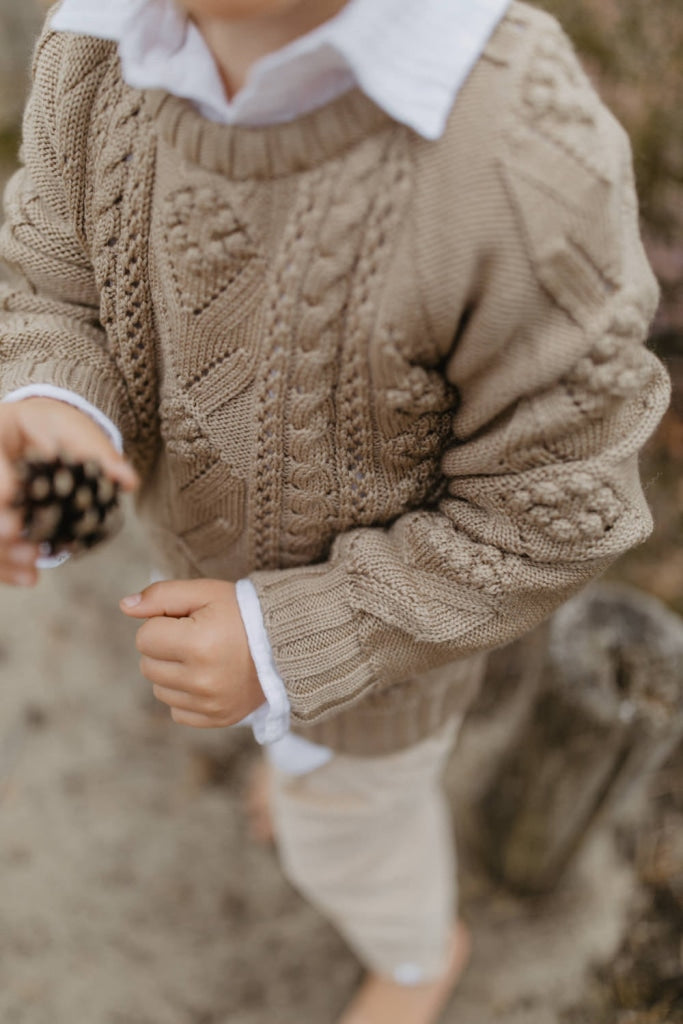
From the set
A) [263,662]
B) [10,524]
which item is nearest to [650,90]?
[263,662]

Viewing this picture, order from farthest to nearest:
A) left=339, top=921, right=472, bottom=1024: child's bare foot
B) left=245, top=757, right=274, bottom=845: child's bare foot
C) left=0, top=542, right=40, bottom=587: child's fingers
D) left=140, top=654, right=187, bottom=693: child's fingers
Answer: left=245, top=757, right=274, bottom=845: child's bare foot < left=339, top=921, right=472, bottom=1024: child's bare foot < left=140, top=654, right=187, bottom=693: child's fingers < left=0, top=542, right=40, bottom=587: child's fingers

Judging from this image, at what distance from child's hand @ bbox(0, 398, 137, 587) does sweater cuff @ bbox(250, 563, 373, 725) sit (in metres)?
0.19

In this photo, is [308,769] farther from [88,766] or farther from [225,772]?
[88,766]

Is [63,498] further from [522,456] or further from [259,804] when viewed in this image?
[259,804]

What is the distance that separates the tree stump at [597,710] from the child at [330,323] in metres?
0.49

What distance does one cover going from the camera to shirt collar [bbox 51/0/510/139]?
54 cm

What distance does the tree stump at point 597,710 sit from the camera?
3.87ft

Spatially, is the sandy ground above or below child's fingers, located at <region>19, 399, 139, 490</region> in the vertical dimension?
below

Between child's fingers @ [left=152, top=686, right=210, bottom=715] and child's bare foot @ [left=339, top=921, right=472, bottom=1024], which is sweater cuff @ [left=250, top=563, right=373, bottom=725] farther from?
child's bare foot @ [left=339, top=921, right=472, bottom=1024]

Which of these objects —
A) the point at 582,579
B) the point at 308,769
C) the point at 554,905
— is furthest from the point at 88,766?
the point at 582,579

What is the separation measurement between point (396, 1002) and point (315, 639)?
36.7 inches

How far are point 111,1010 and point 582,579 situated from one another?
1146 mm

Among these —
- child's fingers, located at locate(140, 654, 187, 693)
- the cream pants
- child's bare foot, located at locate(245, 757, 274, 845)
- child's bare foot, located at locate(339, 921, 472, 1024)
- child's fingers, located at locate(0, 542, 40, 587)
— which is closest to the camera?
child's fingers, located at locate(0, 542, 40, 587)

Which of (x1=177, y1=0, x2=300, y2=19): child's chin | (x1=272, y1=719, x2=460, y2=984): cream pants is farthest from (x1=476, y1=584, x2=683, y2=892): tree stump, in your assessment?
(x1=177, y1=0, x2=300, y2=19): child's chin
